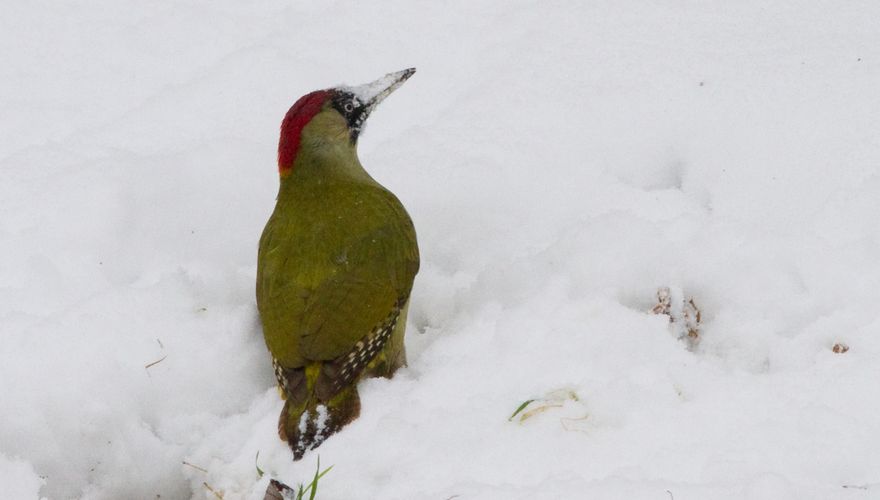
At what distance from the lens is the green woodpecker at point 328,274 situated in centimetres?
355

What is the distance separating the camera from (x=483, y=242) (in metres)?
4.23

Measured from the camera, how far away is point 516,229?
4.23 metres

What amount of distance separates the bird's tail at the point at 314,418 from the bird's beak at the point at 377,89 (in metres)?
1.25

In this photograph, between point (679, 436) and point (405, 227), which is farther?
point (405, 227)

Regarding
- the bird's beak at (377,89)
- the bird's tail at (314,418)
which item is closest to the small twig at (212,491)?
the bird's tail at (314,418)

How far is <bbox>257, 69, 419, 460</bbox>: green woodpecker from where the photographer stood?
3555 millimetres

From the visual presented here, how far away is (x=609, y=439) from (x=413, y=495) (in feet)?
1.89

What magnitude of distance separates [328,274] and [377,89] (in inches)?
38.5

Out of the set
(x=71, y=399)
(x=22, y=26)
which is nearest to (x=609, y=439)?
(x=71, y=399)

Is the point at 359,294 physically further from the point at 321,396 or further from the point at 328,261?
the point at 321,396

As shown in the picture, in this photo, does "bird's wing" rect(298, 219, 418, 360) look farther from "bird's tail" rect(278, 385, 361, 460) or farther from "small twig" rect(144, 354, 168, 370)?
"small twig" rect(144, 354, 168, 370)

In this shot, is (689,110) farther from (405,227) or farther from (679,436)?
(679,436)

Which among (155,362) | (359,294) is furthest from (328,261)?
(155,362)

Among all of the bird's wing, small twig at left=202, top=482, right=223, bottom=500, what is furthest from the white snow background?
the bird's wing
